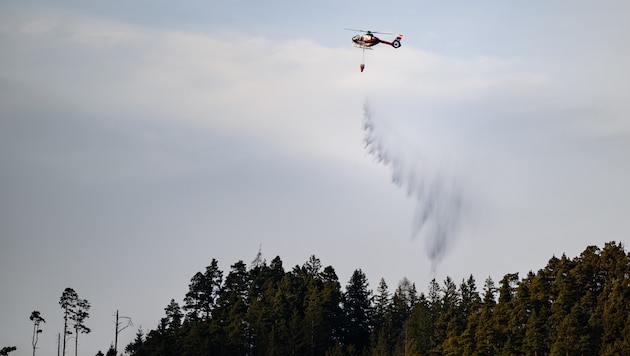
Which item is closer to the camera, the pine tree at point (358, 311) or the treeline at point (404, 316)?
the treeline at point (404, 316)

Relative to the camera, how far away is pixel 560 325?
5615 inches

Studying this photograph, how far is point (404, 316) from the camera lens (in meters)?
184

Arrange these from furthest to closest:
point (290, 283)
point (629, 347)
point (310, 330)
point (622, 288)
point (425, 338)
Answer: point (290, 283) < point (310, 330) < point (425, 338) < point (622, 288) < point (629, 347)

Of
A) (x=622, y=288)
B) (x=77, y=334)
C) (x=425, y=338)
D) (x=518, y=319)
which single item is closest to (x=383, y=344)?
(x=425, y=338)

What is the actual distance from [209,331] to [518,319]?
46.2 metres

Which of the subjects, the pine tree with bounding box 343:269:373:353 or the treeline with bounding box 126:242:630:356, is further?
the pine tree with bounding box 343:269:373:353

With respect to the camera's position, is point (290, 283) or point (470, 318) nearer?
point (470, 318)

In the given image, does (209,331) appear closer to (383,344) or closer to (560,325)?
(383,344)

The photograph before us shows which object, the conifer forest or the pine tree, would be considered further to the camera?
the pine tree

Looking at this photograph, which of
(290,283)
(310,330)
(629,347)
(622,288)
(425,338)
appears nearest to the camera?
(629,347)

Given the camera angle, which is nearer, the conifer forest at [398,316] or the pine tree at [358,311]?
the conifer forest at [398,316]

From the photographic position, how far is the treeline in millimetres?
144750

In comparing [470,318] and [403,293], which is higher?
[403,293]

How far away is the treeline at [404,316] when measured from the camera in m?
145
